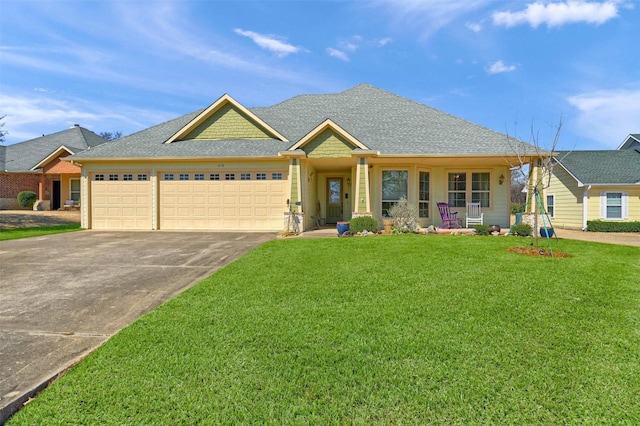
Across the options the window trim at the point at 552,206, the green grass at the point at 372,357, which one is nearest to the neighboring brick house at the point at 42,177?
the green grass at the point at 372,357

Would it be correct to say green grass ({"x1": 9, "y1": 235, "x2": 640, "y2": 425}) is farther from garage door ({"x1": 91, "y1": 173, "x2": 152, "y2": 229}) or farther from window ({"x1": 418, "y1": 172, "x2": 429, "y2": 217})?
garage door ({"x1": 91, "y1": 173, "x2": 152, "y2": 229})

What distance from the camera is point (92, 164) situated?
13.7 meters

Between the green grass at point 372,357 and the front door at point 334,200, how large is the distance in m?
11.3

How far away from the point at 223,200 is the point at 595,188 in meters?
19.3

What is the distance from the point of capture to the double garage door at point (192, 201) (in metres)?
13.2

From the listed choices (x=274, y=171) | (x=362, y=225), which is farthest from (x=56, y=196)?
(x=362, y=225)

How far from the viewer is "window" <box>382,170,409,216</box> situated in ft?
42.3

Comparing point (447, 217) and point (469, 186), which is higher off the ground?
point (469, 186)

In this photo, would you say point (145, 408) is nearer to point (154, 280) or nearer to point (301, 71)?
point (154, 280)

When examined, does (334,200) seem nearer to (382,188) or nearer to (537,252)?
(382,188)

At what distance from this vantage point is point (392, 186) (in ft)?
42.5

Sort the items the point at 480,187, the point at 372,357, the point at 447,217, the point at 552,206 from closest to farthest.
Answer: the point at 372,357
the point at 447,217
the point at 480,187
the point at 552,206

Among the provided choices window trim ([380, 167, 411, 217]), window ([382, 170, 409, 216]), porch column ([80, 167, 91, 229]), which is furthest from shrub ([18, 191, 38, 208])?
window ([382, 170, 409, 216])

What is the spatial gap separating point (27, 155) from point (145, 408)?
29.1 meters
